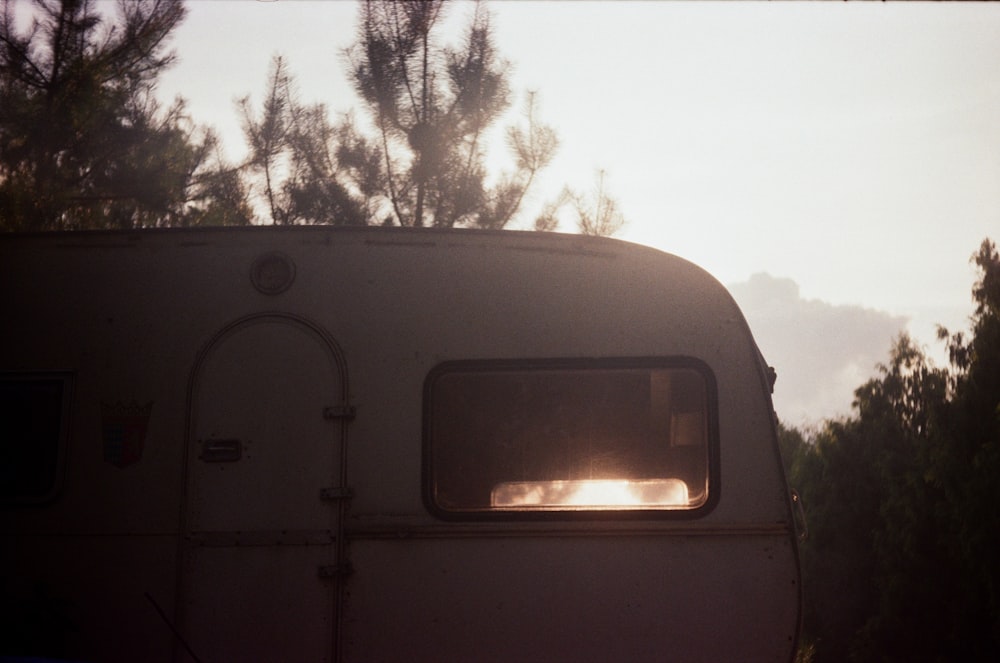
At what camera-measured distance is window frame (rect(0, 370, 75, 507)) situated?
4566 millimetres

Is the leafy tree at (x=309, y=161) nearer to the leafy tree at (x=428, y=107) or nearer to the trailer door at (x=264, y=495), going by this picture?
the leafy tree at (x=428, y=107)

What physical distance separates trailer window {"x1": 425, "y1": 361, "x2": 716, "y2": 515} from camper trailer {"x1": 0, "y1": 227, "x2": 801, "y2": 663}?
11 mm

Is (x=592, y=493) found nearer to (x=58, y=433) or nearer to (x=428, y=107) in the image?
(x=58, y=433)

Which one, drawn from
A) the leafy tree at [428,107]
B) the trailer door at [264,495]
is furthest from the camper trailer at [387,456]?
the leafy tree at [428,107]

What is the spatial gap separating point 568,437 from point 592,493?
0.90 ft

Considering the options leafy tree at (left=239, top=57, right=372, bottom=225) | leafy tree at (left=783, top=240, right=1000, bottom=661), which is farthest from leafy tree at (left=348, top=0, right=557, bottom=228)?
leafy tree at (left=783, top=240, right=1000, bottom=661)

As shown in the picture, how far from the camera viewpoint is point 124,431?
457 centimetres

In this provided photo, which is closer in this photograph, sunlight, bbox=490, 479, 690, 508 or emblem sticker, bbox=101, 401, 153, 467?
sunlight, bbox=490, 479, 690, 508

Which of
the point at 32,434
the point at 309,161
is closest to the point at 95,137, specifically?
the point at 309,161

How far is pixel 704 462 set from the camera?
446 centimetres

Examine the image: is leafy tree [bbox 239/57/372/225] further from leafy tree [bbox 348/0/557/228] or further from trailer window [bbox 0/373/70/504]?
trailer window [bbox 0/373/70/504]

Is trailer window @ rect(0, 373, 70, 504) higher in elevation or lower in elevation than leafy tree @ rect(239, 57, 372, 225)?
lower

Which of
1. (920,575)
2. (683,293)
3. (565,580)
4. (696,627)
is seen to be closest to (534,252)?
(683,293)

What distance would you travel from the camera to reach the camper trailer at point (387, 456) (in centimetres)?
433
